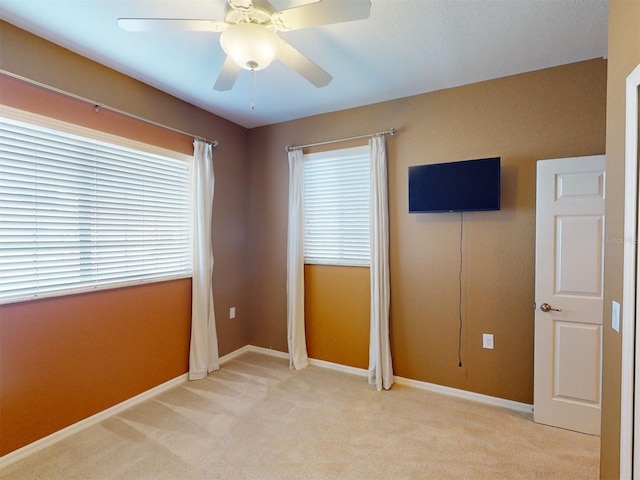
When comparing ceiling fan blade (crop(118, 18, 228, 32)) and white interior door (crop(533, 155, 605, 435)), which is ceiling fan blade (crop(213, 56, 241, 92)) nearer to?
ceiling fan blade (crop(118, 18, 228, 32))

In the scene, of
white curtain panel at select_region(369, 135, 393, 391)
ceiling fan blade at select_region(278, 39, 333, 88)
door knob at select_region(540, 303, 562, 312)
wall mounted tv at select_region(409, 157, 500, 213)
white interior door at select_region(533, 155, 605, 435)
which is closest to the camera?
ceiling fan blade at select_region(278, 39, 333, 88)

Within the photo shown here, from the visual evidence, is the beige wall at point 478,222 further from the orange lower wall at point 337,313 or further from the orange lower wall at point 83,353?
the orange lower wall at point 83,353

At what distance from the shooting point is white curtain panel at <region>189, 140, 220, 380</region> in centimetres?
316

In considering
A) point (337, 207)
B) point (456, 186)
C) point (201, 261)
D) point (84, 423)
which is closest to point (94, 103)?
point (201, 261)

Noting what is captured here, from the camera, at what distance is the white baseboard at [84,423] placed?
203 centimetres

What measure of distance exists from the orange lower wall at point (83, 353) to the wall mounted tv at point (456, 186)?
2382mm

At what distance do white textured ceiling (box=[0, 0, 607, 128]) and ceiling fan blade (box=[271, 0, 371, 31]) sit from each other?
8 cm

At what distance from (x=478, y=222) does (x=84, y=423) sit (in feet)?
11.3

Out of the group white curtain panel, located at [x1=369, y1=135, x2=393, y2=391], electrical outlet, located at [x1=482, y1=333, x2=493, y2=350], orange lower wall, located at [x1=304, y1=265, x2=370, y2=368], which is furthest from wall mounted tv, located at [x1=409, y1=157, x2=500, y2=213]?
electrical outlet, located at [x1=482, y1=333, x2=493, y2=350]

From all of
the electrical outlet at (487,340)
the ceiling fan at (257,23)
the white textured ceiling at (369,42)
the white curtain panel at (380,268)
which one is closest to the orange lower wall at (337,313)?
the white curtain panel at (380,268)

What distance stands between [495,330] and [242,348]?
274cm

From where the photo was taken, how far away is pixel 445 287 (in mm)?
2881

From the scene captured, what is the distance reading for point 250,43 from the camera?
1.48 meters

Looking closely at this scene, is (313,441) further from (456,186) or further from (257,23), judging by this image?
(257,23)
